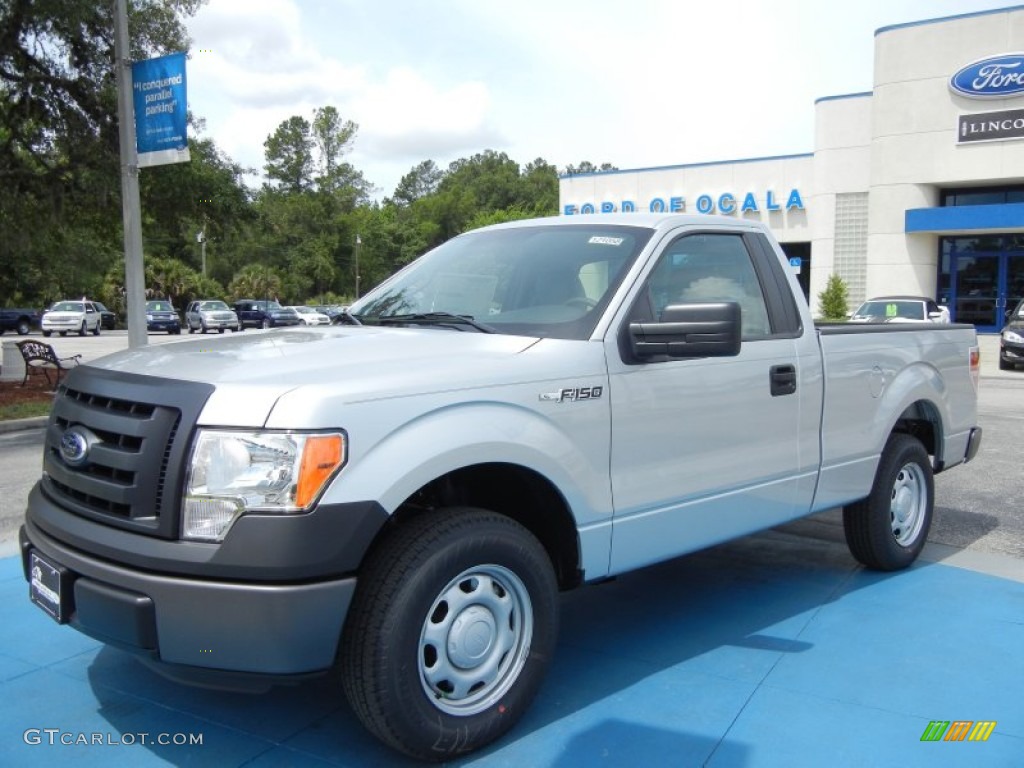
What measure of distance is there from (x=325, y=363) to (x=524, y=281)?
1221 millimetres

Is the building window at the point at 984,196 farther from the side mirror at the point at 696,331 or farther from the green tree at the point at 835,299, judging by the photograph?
the side mirror at the point at 696,331

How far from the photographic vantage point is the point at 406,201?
14725 cm

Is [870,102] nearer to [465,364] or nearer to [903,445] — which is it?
[903,445]

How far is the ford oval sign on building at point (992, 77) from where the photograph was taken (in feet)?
88.8

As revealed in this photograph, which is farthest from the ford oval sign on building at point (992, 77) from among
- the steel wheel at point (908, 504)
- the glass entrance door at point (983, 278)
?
the steel wheel at point (908, 504)

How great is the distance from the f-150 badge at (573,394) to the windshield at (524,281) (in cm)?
25

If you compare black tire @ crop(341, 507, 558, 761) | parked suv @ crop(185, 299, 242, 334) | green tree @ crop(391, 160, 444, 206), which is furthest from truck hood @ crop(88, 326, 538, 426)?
green tree @ crop(391, 160, 444, 206)

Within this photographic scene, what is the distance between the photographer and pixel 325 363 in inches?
120

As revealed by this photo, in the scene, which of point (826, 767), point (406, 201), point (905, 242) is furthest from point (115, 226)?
point (406, 201)

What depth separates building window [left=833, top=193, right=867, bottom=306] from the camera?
31.7m

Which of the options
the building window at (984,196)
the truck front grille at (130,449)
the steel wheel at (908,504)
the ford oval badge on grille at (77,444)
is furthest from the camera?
the building window at (984,196)

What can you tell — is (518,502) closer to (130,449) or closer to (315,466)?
(315,466)

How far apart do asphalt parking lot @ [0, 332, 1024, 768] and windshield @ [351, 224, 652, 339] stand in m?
1.53

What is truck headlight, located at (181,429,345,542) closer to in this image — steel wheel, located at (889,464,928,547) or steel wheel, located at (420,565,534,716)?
steel wheel, located at (420,565,534,716)
